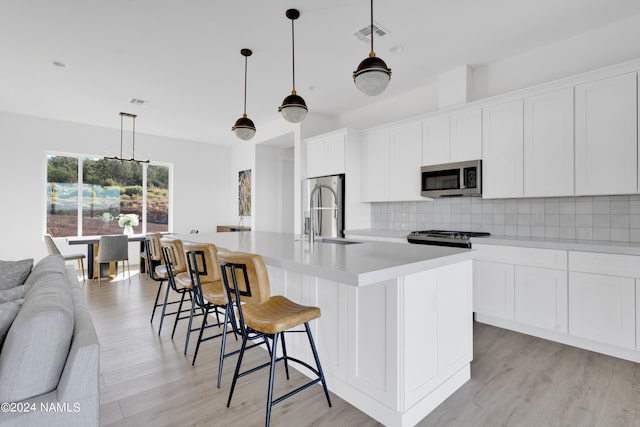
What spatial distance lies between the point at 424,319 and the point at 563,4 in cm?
279

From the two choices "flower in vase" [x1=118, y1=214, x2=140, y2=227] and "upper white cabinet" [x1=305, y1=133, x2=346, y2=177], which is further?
"flower in vase" [x1=118, y1=214, x2=140, y2=227]

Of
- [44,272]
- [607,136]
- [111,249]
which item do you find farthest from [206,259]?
[111,249]

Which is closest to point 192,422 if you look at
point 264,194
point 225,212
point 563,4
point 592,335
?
point 592,335

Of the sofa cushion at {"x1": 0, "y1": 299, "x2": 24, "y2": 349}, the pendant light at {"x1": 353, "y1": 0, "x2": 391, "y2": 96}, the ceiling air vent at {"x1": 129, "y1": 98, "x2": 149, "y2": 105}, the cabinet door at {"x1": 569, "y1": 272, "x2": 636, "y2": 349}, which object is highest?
Answer: the ceiling air vent at {"x1": 129, "y1": 98, "x2": 149, "y2": 105}

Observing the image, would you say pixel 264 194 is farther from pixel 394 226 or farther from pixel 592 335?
pixel 592 335

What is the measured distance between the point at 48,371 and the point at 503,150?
3762 millimetres

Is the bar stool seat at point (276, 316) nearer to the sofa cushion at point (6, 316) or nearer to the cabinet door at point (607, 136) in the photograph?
the sofa cushion at point (6, 316)

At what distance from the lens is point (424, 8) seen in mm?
2635

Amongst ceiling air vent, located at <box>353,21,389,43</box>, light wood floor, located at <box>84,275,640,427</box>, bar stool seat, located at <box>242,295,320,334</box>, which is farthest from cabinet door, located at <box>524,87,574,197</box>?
bar stool seat, located at <box>242,295,320,334</box>

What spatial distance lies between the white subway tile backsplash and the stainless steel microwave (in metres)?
0.34

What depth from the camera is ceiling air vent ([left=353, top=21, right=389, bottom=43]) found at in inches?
114

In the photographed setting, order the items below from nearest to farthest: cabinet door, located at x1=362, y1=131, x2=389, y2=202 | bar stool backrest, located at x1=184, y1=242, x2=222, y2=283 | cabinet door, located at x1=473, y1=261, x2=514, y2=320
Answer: bar stool backrest, located at x1=184, y1=242, x2=222, y2=283, cabinet door, located at x1=473, y1=261, x2=514, y2=320, cabinet door, located at x1=362, y1=131, x2=389, y2=202

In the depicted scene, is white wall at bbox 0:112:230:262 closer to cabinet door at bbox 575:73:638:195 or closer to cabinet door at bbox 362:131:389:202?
cabinet door at bbox 362:131:389:202

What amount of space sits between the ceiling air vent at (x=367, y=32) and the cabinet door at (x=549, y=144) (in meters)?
1.54
